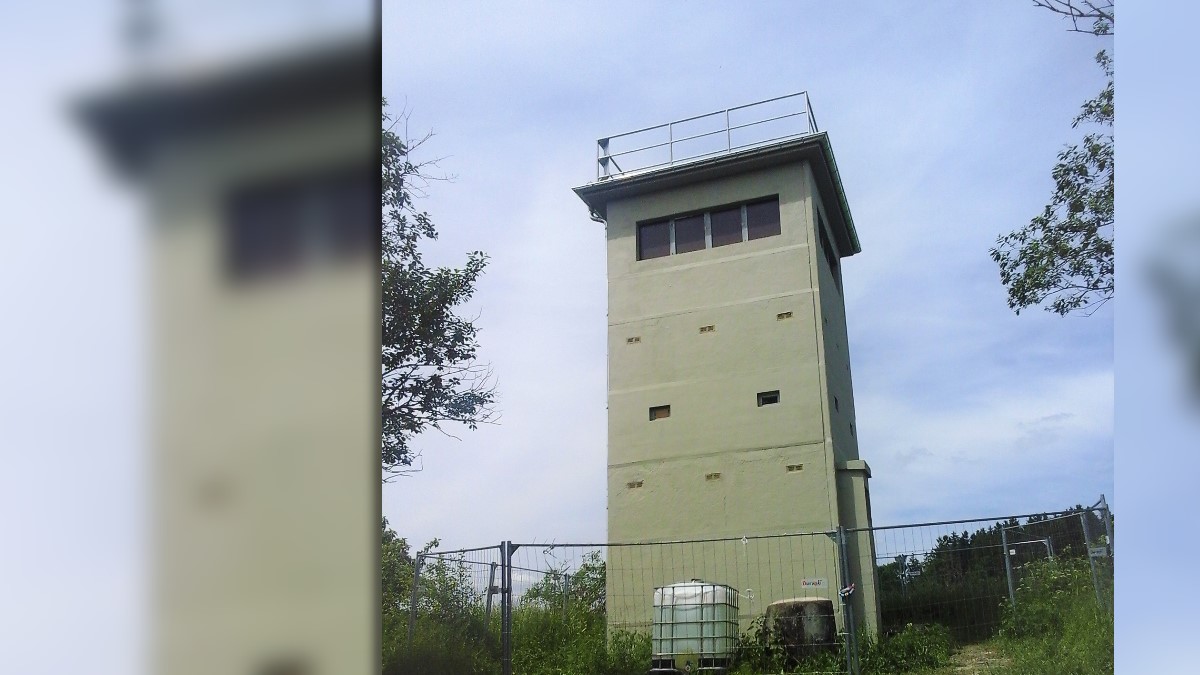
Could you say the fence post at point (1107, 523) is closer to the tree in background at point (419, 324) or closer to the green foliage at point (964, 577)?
the green foliage at point (964, 577)

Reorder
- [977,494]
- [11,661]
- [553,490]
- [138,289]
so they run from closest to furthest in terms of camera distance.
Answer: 1. [11,661]
2. [138,289]
3. [977,494]
4. [553,490]

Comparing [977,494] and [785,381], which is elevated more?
[785,381]

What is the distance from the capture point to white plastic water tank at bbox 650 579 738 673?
3201 mm

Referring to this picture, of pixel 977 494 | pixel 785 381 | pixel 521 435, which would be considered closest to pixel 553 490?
pixel 521 435

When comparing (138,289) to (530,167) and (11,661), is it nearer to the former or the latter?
(11,661)

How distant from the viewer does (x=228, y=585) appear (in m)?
1.40

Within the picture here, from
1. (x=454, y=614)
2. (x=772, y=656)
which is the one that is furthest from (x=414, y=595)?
(x=772, y=656)

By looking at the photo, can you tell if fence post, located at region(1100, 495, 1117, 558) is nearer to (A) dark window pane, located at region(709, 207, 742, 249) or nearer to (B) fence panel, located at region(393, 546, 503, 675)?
(A) dark window pane, located at region(709, 207, 742, 249)

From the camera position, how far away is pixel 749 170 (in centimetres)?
348

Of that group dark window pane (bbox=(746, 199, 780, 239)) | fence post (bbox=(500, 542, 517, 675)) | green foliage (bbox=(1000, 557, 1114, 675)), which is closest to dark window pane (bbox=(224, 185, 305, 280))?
fence post (bbox=(500, 542, 517, 675))

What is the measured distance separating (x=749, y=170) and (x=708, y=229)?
263 mm

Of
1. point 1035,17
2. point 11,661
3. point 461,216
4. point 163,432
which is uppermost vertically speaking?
point 1035,17

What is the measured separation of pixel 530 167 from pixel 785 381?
123 cm

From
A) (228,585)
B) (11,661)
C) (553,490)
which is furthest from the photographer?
(553,490)
